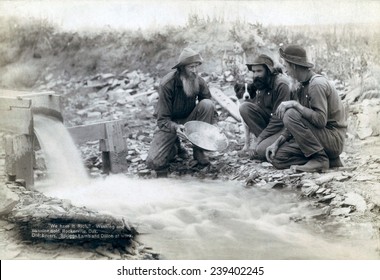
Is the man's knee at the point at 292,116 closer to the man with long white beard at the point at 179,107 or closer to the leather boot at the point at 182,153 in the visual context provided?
the man with long white beard at the point at 179,107

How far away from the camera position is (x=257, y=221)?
25.5ft

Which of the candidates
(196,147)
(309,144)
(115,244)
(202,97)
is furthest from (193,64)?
(115,244)

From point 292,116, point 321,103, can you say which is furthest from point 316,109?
point 292,116

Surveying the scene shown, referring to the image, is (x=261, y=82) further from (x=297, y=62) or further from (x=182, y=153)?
(x=182, y=153)

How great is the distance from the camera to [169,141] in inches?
315

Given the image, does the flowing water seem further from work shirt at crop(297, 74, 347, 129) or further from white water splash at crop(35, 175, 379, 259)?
work shirt at crop(297, 74, 347, 129)

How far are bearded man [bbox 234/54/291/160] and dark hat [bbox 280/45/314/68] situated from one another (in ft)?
0.57

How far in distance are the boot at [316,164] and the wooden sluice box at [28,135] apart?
2011mm

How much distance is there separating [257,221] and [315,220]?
63 cm

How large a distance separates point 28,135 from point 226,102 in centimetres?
226

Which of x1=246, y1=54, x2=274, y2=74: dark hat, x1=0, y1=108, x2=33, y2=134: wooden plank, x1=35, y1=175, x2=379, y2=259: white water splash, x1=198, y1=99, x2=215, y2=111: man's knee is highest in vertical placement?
x1=246, y1=54, x2=274, y2=74: dark hat

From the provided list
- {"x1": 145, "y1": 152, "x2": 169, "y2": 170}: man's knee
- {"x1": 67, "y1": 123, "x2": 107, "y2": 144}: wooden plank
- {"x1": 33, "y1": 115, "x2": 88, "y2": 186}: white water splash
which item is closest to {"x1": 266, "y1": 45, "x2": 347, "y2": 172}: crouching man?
{"x1": 145, "y1": 152, "x2": 169, "y2": 170}: man's knee

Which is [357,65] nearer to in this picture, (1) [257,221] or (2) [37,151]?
(1) [257,221]

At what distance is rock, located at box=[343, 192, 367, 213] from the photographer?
777 cm
